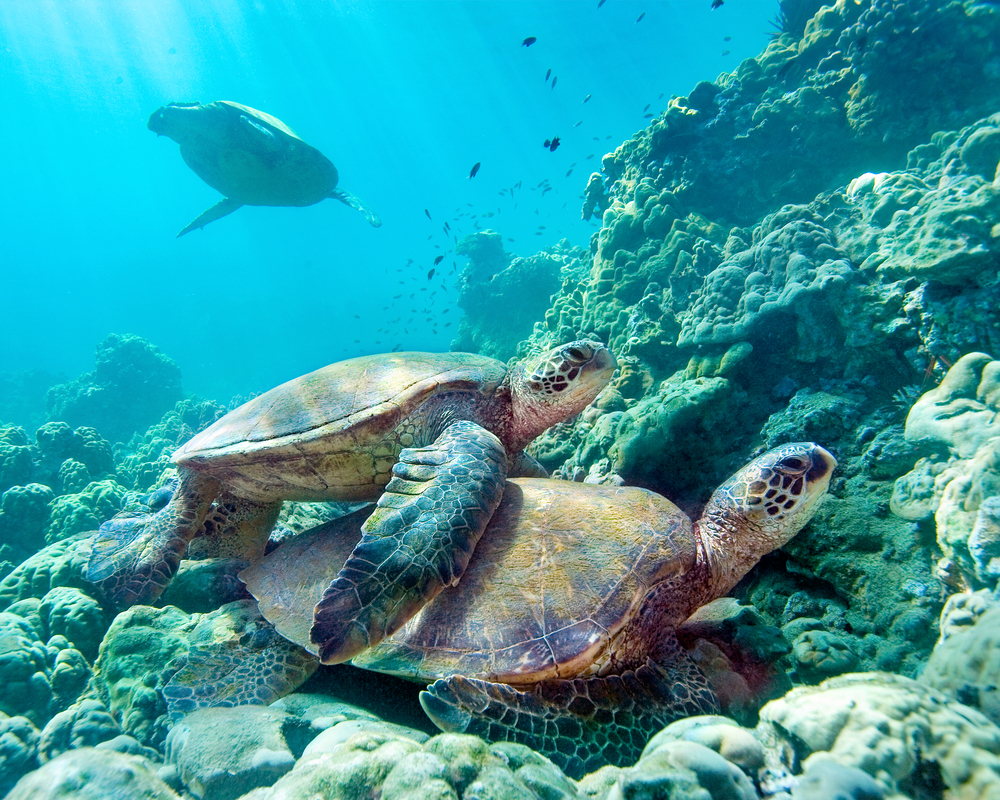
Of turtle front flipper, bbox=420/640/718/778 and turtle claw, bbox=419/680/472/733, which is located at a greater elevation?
turtle claw, bbox=419/680/472/733

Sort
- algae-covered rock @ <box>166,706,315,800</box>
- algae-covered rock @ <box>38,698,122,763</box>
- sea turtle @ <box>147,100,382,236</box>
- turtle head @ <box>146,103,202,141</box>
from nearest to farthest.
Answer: algae-covered rock @ <box>166,706,315,800</box> < algae-covered rock @ <box>38,698,122,763</box> < turtle head @ <box>146,103,202,141</box> < sea turtle @ <box>147,100,382,236</box>

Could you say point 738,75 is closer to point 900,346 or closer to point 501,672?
point 900,346

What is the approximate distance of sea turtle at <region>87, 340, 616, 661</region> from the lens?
270 cm

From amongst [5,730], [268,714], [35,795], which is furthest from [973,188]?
[5,730]

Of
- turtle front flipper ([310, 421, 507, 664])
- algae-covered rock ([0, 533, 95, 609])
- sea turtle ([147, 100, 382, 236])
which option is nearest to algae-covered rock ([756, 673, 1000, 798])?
turtle front flipper ([310, 421, 507, 664])

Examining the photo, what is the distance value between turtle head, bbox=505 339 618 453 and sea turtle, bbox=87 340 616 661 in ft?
0.03

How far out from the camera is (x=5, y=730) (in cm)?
227

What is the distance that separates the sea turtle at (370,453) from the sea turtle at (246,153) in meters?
11.8

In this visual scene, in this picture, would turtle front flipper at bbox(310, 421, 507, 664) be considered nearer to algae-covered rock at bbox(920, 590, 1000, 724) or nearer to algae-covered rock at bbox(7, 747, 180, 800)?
algae-covered rock at bbox(7, 747, 180, 800)

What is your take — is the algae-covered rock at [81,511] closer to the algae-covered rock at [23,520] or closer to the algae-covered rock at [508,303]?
the algae-covered rock at [23,520]

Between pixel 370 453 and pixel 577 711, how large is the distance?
227cm

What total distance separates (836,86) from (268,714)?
41.0 ft

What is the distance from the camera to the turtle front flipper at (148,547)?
11.4 feet

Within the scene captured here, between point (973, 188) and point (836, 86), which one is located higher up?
point (836, 86)
